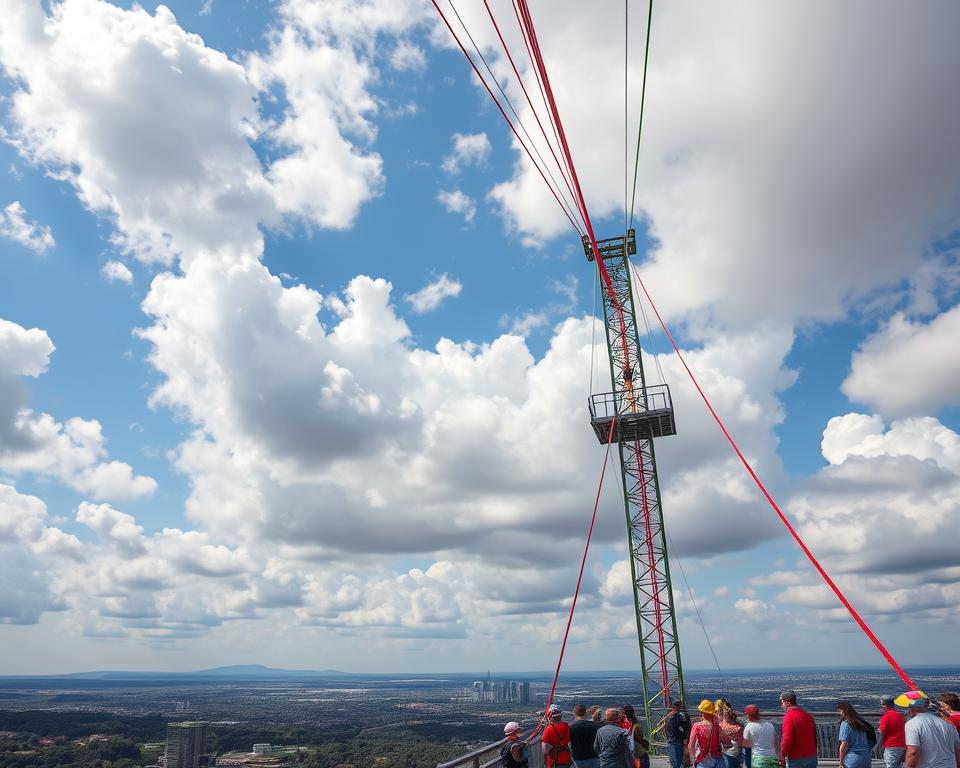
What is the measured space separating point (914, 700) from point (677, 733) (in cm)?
553

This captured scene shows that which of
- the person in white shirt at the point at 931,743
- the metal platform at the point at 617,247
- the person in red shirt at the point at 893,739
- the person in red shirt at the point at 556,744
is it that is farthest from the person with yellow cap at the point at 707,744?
the metal platform at the point at 617,247

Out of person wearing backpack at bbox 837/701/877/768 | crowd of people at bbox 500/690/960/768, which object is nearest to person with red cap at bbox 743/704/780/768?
crowd of people at bbox 500/690/960/768

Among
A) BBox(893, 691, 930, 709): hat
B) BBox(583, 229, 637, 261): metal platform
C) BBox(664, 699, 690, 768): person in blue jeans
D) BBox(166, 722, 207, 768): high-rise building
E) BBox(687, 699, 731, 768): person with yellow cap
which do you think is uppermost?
BBox(583, 229, 637, 261): metal platform

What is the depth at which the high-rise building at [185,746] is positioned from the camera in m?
103

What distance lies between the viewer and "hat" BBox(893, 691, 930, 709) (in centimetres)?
702

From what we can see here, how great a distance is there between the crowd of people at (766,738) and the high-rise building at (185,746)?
118274 mm

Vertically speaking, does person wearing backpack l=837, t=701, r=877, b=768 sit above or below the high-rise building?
above

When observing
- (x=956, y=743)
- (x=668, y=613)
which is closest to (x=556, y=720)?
(x=956, y=743)

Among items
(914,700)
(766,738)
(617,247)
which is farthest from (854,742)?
(617,247)

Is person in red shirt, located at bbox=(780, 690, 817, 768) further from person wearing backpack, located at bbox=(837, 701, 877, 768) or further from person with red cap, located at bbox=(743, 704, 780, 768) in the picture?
person wearing backpack, located at bbox=(837, 701, 877, 768)

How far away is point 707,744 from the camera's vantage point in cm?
924

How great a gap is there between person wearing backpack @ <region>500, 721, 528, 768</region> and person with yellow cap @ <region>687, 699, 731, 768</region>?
8.12 feet

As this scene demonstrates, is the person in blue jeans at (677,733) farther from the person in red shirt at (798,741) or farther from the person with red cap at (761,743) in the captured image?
the person in red shirt at (798,741)

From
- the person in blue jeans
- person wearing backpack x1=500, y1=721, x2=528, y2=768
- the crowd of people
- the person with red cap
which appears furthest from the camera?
the person in blue jeans
